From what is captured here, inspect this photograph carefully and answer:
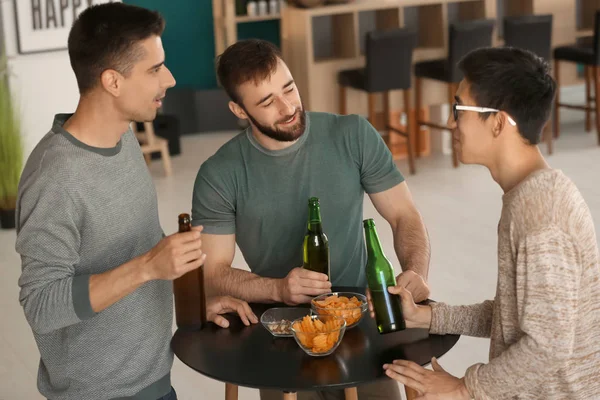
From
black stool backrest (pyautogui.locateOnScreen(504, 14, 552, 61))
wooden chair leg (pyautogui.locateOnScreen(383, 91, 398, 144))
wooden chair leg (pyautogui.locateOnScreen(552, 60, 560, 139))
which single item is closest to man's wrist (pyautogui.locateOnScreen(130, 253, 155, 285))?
wooden chair leg (pyautogui.locateOnScreen(383, 91, 398, 144))

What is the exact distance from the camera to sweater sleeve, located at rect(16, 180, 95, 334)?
201 cm

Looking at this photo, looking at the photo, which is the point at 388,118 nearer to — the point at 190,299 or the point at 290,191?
the point at 290,191

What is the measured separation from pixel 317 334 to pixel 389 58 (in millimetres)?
4628

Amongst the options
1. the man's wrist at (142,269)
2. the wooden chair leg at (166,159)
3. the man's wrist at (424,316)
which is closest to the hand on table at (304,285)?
the man's wrist at (424,316)

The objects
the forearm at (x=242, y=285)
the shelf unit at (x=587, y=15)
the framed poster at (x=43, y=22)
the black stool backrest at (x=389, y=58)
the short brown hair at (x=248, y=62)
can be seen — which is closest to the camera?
the forearm at (x=242, y=285)

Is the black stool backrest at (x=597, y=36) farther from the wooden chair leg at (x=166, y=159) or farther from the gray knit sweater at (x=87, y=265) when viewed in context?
the gray knit sweater at (x=87, y=265)

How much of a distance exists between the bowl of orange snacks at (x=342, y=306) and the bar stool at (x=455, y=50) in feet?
14.8

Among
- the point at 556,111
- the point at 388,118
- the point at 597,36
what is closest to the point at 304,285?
the point at 388,118

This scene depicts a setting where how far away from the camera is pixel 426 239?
269cm

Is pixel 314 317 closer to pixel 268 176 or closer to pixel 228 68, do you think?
pixel 268 176

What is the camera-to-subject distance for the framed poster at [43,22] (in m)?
6.03

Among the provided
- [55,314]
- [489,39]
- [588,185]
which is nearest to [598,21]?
[489,39]

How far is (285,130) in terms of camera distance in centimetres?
258

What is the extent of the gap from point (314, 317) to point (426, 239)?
23.7 inches
